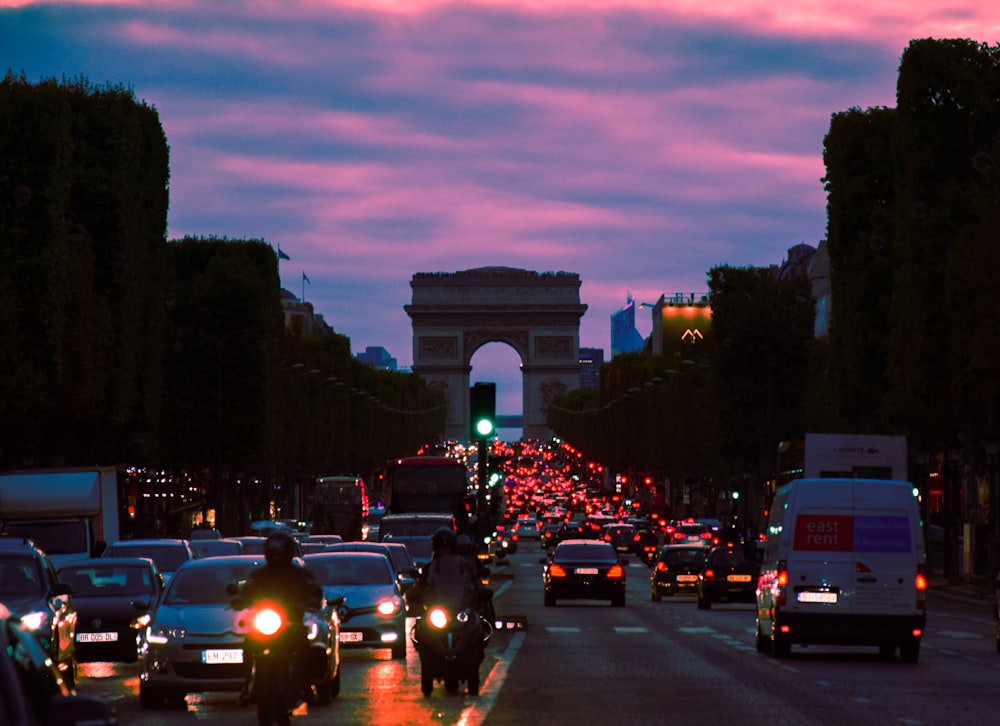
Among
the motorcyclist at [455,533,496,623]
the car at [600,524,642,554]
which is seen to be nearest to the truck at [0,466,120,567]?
the motorcyclist at [455,533,496,623]

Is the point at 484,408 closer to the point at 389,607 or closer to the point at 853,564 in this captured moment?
the point at 389,607

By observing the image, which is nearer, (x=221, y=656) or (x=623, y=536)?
(x=221, y=656)

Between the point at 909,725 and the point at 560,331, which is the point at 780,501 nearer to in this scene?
the point at 909,725

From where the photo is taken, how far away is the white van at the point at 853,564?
25.1 metres

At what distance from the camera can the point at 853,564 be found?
25.2 m

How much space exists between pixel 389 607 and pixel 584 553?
19966 mm

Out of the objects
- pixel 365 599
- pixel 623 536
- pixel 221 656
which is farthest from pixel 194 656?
pixel 623 536

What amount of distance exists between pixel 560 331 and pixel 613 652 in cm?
17126

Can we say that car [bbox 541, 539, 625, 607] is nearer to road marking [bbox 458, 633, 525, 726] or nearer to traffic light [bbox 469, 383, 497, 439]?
traffic light [bbox 469, 383, 497, 439]

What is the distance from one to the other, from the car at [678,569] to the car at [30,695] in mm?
45360

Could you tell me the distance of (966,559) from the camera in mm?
60344

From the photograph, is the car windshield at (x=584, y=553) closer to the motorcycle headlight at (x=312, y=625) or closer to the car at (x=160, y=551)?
the car at (x=160, y=551)

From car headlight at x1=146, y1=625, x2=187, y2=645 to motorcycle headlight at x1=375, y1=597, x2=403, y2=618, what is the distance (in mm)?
6910

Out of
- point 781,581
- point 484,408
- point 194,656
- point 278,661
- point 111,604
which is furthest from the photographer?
point 484,408
